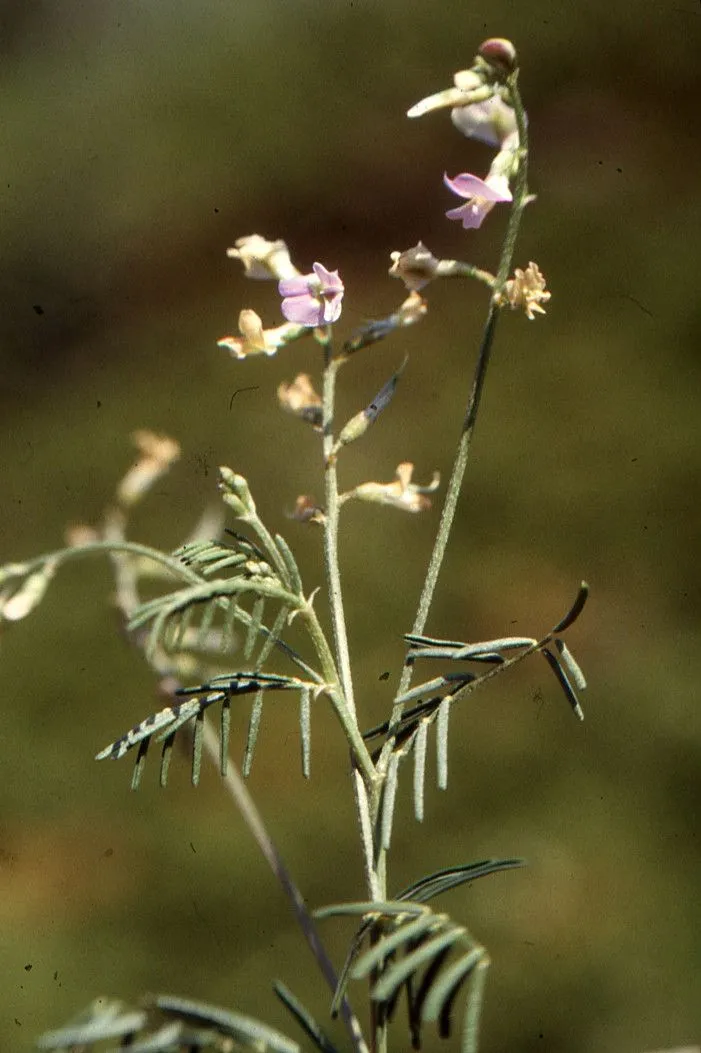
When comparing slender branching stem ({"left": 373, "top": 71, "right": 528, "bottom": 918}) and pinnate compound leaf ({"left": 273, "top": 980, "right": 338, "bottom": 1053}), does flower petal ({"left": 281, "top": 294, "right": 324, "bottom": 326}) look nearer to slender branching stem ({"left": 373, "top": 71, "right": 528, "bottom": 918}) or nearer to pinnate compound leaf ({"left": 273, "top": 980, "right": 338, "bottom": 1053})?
slender branching stem ({"left": 373, "top": 71, "right": 528, "bottom": 918})

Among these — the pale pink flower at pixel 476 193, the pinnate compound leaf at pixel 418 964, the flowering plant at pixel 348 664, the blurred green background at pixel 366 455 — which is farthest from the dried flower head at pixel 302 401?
the blurred green background at pixel 366 455

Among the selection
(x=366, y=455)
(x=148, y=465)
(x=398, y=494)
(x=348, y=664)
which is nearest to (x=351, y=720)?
(x=348, y=664)

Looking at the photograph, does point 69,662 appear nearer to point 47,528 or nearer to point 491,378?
point 47,528

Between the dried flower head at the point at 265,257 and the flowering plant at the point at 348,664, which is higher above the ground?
the dried flower head at the point at 265,257

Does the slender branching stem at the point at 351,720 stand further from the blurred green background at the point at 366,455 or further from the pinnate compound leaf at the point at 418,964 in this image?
the blurred green background at the point at 366,455

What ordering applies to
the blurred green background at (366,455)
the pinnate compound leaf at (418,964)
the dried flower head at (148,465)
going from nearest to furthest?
the pinnate compound leaf at (418,964) → the dried flower head at (148,465) → the blurred green background at (366,455)

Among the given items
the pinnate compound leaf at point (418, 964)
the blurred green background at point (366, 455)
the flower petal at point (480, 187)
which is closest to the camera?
the pinnate compound leaf at point (418, 964)

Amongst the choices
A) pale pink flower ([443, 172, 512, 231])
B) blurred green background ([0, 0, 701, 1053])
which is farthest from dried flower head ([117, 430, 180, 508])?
blurred green background ([0, 0, 701, 1053])
